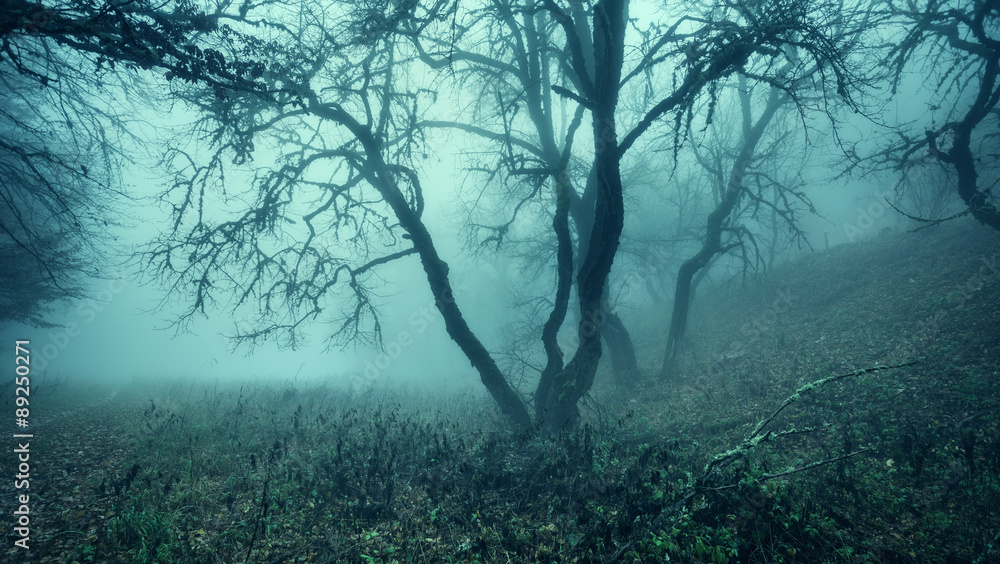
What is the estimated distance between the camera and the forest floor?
130 inches

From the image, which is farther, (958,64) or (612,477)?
(958,64)

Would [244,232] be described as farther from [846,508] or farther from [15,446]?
[846,508]

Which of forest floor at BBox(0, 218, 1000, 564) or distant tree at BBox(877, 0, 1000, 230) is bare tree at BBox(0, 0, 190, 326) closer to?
forest floor at BBox(0, 218, 1000, 564)

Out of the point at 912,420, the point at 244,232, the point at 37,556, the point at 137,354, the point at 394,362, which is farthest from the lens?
the point at 137,354

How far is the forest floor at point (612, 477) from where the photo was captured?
330 cm

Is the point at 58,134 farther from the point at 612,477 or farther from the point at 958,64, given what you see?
the point at 958,64

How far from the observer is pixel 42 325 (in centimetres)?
1633

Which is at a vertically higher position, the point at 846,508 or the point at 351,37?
the point at 351,37

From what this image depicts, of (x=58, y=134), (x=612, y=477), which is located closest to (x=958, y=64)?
(x=612, y=477)

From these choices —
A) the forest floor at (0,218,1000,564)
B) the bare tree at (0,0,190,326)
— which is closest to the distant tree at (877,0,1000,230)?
the forest floor at (0,218,1000,564)

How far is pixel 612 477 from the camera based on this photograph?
4543 millimetres

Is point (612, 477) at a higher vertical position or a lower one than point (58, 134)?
lower

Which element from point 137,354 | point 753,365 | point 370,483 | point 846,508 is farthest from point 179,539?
point 137,354

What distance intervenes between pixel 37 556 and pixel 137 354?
98722mm
